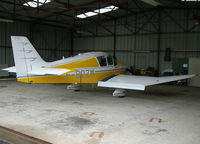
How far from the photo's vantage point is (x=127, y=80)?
10.8 metres

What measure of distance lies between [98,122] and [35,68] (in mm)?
4467

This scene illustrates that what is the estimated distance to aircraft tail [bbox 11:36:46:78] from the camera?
8.76 m

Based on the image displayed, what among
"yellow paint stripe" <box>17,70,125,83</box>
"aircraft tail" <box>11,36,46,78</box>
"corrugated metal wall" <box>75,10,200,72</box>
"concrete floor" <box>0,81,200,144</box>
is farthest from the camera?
"corrugated metal wall" <box>75,10,200,72</box>

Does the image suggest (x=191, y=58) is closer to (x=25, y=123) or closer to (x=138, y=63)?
(x=138, y=63)

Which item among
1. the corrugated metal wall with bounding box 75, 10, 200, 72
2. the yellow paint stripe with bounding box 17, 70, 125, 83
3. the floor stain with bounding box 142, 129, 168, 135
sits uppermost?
the corrugated metal wall with bounding box 75, 10, 200, 72

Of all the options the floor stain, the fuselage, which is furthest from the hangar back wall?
the floor stain

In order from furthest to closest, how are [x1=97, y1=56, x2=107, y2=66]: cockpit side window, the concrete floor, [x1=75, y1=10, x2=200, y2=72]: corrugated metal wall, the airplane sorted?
[x1=75, y1=10, x2=200, y2=72]: corrugated metal wall → [x1=97, y1=56, x2=107, y2=66]: cockpit side window → the airplane → the concrete floor

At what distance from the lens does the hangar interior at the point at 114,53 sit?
19.0 feet

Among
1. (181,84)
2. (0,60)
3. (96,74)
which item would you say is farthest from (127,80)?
(0,60)

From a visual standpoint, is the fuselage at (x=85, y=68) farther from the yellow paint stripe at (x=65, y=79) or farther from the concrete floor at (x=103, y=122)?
the concrete floor at (x=103, y=122)

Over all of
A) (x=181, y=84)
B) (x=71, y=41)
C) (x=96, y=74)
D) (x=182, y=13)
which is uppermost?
(x=182, y=13)

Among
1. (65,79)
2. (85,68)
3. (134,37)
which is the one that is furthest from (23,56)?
(134,37)

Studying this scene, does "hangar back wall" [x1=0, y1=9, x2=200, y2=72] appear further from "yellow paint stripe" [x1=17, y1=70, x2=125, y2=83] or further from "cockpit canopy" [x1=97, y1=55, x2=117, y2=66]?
"yellow paint stripe" [x1=17, y1=70, x2=125, y2=83]

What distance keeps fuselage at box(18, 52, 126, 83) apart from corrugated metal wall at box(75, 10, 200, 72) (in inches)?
344
